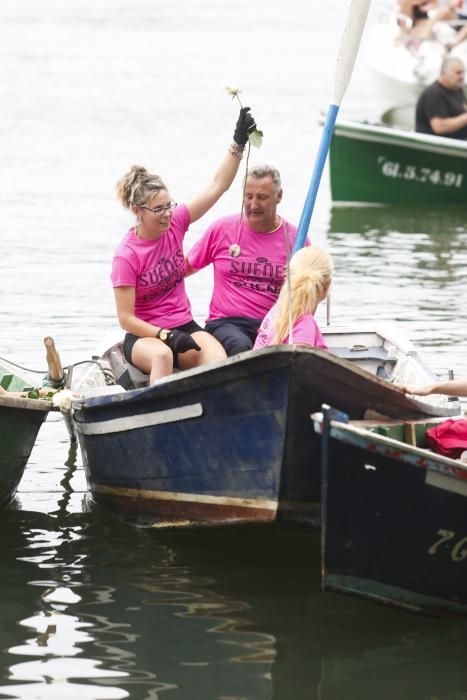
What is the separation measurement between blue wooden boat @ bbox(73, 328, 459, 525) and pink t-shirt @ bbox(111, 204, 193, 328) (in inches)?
21.2

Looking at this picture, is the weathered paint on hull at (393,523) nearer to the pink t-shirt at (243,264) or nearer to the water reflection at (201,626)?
the water reflection at (201,626)

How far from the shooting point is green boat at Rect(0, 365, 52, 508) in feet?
28.8

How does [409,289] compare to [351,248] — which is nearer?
[409,289]

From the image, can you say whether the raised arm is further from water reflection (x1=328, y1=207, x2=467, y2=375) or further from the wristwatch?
water reflection (x1=328, y1=207, x2=467, y2=375)

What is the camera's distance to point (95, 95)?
32125 mm

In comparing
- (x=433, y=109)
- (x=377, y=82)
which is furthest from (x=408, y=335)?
(x=377, y=82)

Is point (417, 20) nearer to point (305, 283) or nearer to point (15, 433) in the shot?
point (15, 433)

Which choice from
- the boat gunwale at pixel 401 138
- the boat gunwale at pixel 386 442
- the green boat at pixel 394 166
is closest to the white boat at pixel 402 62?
the green boat at pixel 394 166

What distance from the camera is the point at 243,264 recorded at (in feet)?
30.6

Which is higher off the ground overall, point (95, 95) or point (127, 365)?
point (95, 95)

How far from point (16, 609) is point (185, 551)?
1.17 metres

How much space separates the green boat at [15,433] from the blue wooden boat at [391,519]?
2.05m

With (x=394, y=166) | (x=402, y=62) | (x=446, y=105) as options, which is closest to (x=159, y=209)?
(x=446, y=105)

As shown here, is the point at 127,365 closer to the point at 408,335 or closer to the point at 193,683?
the point at 193,683
